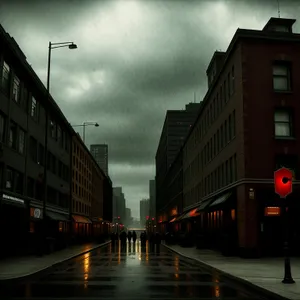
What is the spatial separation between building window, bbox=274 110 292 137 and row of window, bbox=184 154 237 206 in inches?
172

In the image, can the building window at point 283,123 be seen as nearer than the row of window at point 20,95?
No

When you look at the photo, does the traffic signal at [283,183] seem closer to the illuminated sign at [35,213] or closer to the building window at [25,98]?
the building window at [25,98]

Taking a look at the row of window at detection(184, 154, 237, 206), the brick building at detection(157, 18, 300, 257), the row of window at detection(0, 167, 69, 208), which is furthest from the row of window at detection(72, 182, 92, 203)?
the brick building at detection(157, 18, 300, 257)

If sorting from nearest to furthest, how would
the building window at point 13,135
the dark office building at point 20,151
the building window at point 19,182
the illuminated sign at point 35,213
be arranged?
1. the dark office building at point 20,151
2. the building window at point 13,135
3. the building window at point 19,182
4. the illuminated sign at point 35,213

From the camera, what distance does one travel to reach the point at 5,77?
106 ft

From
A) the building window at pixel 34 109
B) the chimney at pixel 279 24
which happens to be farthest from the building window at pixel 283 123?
the building window at pixel 34 109

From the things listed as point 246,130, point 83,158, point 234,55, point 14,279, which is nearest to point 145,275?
point 14,279

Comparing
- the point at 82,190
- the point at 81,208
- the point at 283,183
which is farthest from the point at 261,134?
the point at 82,190

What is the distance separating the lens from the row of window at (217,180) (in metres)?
36.9

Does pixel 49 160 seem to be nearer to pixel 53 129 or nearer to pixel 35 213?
pixel 53 129

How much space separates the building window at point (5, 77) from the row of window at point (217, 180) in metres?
17.7

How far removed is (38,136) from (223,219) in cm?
1864

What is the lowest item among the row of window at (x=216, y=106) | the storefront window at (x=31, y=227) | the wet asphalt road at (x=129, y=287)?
the wet asphalt road at (x=129, y=287)

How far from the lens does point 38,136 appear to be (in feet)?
A: 143
